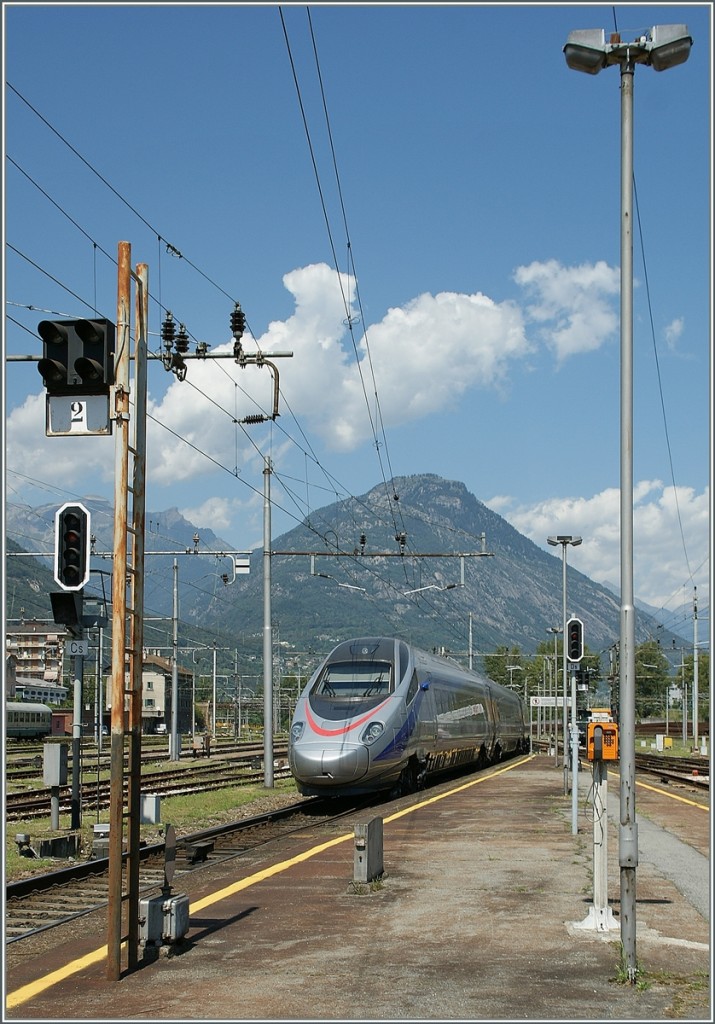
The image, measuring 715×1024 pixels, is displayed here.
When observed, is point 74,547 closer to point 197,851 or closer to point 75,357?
point 75,357

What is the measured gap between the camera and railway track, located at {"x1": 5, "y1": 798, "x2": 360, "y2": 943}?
1313 centimetres

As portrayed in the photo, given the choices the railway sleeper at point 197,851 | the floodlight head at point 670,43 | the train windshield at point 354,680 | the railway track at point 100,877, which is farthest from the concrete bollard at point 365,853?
the train windshield at point 354,680

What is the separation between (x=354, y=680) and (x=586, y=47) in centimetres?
1835

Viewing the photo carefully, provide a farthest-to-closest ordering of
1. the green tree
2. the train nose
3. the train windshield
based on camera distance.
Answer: the green tree, the train windshield, the train nose

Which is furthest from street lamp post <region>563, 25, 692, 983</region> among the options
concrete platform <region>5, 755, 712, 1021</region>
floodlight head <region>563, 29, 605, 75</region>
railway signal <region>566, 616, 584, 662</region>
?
railway signal <region>566, 616, 584, 662</region>

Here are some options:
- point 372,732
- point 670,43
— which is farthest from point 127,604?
point 372,732

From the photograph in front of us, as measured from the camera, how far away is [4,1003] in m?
8.93

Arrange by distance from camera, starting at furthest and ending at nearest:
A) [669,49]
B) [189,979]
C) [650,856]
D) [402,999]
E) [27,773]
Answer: [27,773]
[650,856]
[669,49]
[189,979]
[402,999]

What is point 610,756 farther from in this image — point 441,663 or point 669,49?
point 441,663

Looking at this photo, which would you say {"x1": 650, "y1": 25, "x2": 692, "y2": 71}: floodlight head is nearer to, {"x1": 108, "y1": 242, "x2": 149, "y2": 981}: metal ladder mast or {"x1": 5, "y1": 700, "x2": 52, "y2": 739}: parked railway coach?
{"x1": 108, "y1": 242, "x2": 149, "y2": 981}: metal ladder mast

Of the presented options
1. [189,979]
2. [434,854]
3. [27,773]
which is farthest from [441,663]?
[189,979]

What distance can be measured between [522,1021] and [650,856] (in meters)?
9.39

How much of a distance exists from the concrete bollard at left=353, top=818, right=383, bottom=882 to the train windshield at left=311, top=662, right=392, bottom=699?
12311 mm

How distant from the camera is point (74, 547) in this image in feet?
44.1
